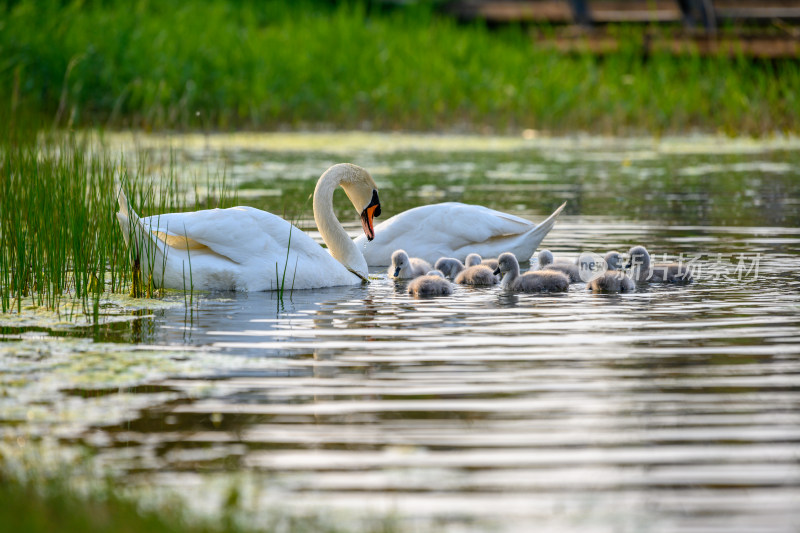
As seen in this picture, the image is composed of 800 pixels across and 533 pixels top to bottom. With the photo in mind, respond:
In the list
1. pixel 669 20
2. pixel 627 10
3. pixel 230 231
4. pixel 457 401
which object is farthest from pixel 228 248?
pixel 627 10

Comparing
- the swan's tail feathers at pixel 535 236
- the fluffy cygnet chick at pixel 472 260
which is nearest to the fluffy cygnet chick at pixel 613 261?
the swan's tail feathers at pixel 535 236

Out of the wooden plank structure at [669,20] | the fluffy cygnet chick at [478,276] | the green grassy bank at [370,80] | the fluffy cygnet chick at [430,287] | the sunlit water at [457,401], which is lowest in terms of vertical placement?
the sunlit water at [457,401]

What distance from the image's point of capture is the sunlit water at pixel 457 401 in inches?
151

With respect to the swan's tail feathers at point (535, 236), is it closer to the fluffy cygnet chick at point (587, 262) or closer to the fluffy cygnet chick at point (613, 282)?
the fluffy cygnet chick at point (587, 262)

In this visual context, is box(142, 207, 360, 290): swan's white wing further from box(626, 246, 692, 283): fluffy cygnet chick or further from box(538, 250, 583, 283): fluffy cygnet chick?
box(626, 246, 692, 283): fluffy cygnet chick

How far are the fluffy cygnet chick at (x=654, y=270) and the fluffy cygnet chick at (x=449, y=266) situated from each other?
1379mm

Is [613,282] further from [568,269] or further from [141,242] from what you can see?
[141,242]

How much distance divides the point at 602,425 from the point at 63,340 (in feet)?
9.50

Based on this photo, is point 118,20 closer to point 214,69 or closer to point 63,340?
point 214,69

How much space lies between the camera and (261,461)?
4.18m

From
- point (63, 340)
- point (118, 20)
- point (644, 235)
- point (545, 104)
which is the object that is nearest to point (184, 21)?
point (118, 20)

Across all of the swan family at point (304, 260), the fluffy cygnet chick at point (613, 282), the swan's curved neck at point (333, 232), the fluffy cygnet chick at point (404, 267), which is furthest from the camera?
the fluffy cygnet chick at point (404, 267)

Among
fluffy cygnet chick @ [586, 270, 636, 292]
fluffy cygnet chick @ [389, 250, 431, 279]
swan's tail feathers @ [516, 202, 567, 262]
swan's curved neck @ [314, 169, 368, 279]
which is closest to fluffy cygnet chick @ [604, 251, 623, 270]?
fluffy cygnet chick @ [586, 270, 636, 292]

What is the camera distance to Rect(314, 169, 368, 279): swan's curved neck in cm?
877
